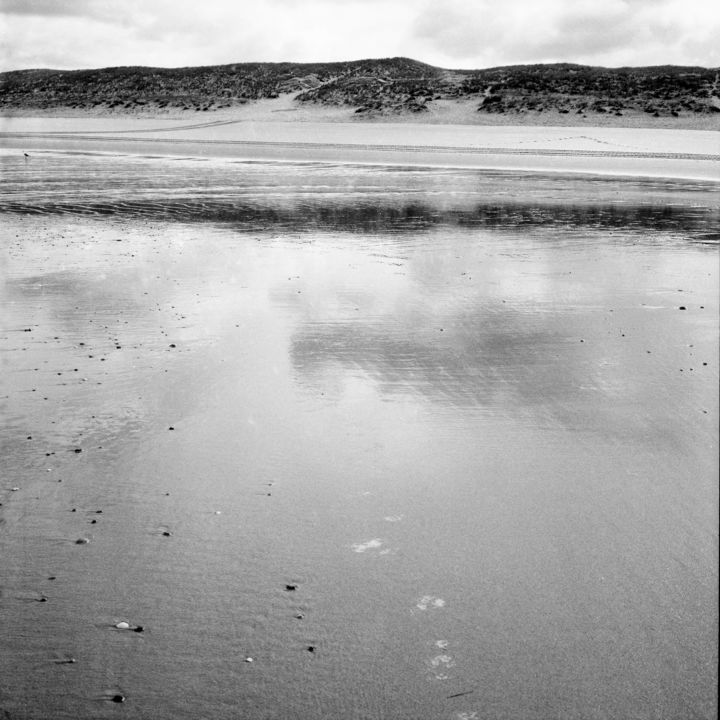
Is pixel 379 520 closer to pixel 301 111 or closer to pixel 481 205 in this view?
pixel 481 205

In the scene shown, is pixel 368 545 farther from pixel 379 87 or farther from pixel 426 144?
pixel 379 87

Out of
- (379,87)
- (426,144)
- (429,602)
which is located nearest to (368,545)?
(429,602)

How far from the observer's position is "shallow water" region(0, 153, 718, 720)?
3234 millimetres

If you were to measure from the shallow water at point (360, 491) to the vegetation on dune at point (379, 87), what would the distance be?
43.1 meters

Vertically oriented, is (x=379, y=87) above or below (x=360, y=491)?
above

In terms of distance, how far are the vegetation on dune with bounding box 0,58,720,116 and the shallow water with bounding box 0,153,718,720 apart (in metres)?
43.1

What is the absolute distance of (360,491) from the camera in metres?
4.73

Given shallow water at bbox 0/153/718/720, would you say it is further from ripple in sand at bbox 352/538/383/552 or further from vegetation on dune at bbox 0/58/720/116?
vegetation on dune at bbox 0/58/720/116

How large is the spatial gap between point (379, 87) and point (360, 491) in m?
61.7

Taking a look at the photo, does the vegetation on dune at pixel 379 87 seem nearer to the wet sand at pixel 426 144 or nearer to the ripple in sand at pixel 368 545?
the wet sand at pixel 426 144

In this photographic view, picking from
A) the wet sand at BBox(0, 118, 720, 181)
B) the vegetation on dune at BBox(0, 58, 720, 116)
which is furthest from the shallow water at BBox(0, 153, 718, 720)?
the vegetation on dune at BBox(0, 58, 720, 116)

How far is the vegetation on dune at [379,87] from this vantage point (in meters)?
50.5

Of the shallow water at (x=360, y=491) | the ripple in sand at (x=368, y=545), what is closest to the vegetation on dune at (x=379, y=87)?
the shallow water at (x=360, y=491)

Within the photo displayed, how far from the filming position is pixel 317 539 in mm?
4227
